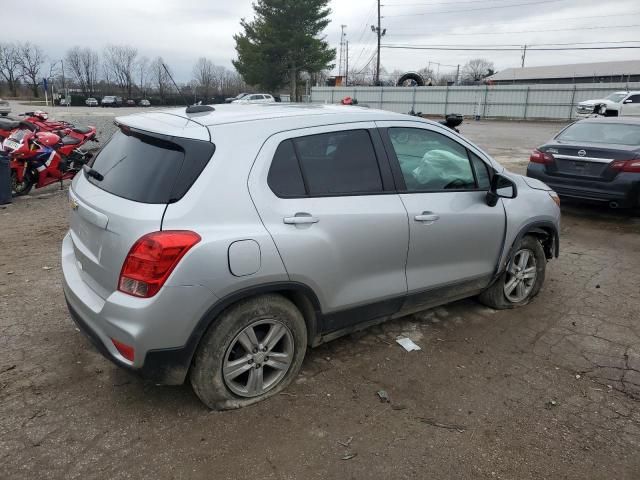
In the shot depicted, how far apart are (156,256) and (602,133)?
7835 mm

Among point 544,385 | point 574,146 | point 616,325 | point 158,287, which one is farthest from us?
point 574,146

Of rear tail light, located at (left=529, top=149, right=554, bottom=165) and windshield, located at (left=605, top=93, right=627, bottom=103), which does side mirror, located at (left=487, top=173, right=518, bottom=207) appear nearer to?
rear tail light, located at (left=529, top=149, right=554, bottom=165)

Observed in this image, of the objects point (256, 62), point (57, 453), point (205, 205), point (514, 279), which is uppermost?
point (256, 62)

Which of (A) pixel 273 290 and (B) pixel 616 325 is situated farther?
(B) pixel 616 325

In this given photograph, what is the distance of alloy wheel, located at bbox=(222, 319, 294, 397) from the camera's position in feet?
9.18

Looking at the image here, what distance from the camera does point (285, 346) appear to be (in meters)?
3.00

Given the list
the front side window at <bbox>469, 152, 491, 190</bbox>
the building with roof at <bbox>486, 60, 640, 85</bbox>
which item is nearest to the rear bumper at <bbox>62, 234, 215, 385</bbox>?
the front side window at <bbox>469, 152, 491, 190</bbox>

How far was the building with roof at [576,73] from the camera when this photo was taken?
57281 millimetres

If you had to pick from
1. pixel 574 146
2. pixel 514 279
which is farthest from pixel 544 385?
pixel 574 146

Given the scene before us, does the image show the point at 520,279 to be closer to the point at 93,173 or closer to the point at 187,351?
the point at 187,351

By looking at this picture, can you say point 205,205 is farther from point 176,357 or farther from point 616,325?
point 616,325

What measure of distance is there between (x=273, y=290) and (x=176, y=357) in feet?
2.03

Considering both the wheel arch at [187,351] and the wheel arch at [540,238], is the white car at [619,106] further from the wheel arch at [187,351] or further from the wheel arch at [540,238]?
the wheel arch at [187,351]

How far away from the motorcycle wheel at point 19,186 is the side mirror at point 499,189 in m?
8.14
